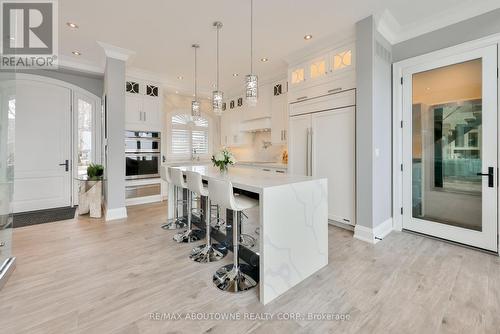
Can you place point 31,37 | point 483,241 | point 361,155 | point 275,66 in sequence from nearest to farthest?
point 483,241, point 361,155, point 31,37, point 275,66

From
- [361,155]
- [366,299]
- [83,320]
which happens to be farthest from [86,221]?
[361,155]

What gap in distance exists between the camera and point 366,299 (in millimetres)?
1878

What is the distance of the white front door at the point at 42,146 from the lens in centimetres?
435

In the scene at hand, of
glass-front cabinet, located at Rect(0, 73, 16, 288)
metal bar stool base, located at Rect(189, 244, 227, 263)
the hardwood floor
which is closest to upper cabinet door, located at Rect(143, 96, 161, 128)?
glass-front cabinet, located at Rect(0, 73, 16, 288)

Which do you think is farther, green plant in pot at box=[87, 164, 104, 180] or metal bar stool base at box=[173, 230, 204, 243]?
green plant in pot at box=[87, 164, 104, 180]

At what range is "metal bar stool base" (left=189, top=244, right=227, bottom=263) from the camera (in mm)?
2541

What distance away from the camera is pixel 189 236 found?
124 inches

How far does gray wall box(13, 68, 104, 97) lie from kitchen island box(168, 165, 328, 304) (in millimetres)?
4782

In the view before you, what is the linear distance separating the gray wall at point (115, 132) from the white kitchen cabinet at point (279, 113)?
3029mm

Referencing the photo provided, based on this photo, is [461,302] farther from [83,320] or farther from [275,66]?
[275,66]

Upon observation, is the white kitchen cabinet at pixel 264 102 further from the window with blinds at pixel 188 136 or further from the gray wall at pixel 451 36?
the gray wall at pixel 451 36

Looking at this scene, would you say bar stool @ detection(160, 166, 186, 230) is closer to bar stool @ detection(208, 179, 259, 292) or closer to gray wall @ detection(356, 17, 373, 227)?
bar stool @ detection(208, 179, 259, 292)

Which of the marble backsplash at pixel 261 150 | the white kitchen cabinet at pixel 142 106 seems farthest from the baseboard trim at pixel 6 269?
the marble backsplash at pixel 261 150

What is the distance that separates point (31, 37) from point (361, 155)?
513 centimetres
